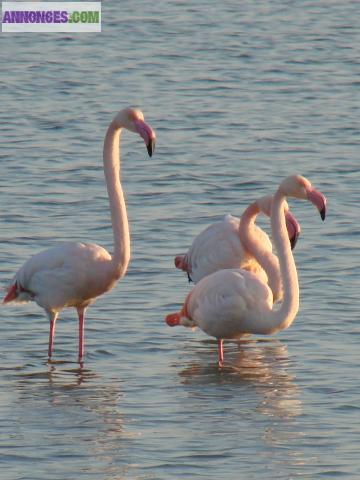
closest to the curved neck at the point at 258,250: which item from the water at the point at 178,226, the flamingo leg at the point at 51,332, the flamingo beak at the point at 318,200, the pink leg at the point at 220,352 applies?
the water at the point at 178,226

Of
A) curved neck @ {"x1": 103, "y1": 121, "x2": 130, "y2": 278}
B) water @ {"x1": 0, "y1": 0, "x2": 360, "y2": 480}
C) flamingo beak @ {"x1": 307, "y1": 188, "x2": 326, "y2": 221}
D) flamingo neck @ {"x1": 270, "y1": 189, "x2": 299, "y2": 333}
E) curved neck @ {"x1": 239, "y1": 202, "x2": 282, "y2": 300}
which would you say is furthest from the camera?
curved neck @ {"x1": 239, "y1": 202, "x2": 282, "y2": 300}

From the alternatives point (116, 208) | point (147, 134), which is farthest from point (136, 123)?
point (116, 208)

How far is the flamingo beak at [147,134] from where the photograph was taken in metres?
9.31

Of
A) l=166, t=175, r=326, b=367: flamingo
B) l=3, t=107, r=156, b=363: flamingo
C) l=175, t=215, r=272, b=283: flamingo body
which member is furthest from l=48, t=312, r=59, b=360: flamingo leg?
l=175, t=215, r=272, b=283: flamingo body

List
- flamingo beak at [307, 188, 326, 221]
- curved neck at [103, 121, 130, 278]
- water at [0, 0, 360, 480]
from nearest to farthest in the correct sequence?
1. water at [0, 0, 360, 480]
2. flamingo beak at [307, 188, 326, 221]
3. curved neck at [103, 121, 130, 278]

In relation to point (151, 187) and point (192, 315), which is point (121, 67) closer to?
point (151, 187)

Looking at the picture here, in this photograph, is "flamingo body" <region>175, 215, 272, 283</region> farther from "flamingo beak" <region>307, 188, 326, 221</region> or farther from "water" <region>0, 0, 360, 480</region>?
"flamingo beak" <region>307, 188, 326, 221</region>

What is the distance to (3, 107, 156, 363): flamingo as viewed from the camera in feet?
31.4

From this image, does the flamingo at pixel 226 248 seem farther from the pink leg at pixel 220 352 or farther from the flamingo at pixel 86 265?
the flamingo at pixel 86 265

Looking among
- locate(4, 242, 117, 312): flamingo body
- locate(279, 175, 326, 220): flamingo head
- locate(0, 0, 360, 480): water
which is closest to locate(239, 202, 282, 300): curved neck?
locate(0, 0, 360, 480): water

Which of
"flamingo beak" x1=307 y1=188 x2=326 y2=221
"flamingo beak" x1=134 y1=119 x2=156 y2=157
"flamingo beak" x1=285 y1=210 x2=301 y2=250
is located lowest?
"flamingo beak" x1=285 y1=210 x2=301 y2=250

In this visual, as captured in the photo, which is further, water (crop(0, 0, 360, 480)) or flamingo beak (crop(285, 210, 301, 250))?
flamingo beak (crop(285, 210, 301, 250))

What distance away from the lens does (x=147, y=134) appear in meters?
9.40

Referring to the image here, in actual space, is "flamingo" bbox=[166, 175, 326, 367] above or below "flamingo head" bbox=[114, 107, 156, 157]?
below
